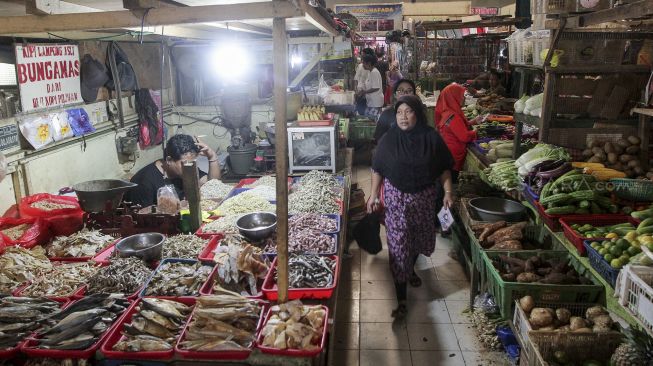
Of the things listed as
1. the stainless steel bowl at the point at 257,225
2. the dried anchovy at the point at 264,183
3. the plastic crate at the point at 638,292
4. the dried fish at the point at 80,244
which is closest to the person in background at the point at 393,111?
the dried anchovy at the point at 264,183

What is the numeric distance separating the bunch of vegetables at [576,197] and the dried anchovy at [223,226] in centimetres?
298

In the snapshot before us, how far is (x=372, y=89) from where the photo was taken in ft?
38.0

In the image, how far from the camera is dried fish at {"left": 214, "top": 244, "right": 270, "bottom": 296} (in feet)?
11.3

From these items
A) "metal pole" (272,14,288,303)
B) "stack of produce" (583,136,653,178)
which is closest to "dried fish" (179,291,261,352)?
"metal pole" (272,14,288,303)

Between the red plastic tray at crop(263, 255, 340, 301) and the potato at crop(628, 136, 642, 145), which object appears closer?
the red plastic tray at crop(263, 255, 340, 301)

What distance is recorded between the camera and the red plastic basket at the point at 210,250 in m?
3.82

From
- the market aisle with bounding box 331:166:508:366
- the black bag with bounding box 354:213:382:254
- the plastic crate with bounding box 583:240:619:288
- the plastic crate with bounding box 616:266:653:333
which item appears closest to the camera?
the plastic crate with bounding box 616:266:653:333

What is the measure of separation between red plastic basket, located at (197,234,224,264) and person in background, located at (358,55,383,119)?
7.69m

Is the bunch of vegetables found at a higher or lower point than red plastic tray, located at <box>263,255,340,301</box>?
higher

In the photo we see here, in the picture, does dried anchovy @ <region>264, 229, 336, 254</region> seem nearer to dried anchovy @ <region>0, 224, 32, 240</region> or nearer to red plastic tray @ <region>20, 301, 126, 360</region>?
red plastic tray @ <region>20, 301, 126, 360</region>

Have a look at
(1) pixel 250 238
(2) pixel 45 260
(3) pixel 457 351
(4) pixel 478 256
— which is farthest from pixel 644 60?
(2) pixel 45 260

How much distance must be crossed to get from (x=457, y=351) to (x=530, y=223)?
1583 mm

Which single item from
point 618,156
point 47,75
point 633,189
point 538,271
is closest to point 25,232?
point 47,75

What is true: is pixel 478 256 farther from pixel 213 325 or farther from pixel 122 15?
pixel 122 15
